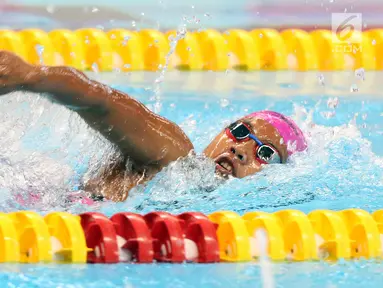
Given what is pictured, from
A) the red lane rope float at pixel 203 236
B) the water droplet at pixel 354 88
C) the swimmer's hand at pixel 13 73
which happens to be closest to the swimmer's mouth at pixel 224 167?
the red lane rope float at pixel 203 236

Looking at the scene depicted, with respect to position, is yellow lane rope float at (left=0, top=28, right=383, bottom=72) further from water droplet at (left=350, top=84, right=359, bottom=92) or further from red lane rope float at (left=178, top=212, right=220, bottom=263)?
red lane rope float at (left=178, top=212, right=220, bottom=263)

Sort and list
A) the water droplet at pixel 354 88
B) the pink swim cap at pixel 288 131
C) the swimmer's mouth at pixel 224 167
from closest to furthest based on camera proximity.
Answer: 1. the swimmer's mouth at pixel 224 167
2. the pink swim cap at pixel 288 131
3. the water droplet at pixel 354 88

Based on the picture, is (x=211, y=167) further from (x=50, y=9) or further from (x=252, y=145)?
(x=50, y=9)

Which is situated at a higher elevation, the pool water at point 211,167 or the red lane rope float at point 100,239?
the pool water at point 211,167

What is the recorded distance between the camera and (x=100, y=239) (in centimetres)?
229

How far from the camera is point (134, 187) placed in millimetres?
2885

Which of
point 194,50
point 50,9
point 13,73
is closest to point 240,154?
point 13,73

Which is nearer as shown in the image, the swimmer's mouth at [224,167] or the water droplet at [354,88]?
the swimmer's mouth at [224,167]

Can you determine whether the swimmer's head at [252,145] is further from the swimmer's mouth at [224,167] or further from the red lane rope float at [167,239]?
the red lane rope float at [167,239]

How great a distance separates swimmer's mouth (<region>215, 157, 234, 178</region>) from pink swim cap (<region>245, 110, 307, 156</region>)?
0.75 ft

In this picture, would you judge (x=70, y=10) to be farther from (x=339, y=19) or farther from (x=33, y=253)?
(x=33, y=253)

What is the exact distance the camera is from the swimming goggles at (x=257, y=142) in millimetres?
3068

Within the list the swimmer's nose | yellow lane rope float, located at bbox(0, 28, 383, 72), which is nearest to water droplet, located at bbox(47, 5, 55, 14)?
yellow lane rope float, located at bbox(0, 28, 383, 72)

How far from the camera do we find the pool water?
221 cm
